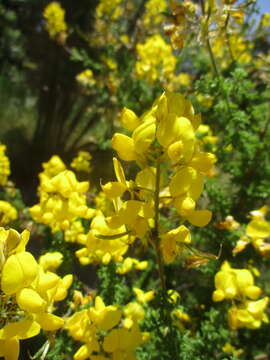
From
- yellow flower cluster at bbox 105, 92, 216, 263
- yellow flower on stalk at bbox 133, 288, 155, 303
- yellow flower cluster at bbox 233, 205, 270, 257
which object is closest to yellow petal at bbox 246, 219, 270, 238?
yellow flower cluster at bbox 233, 205, 270, 257

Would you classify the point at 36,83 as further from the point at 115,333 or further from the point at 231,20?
the point at 115,333

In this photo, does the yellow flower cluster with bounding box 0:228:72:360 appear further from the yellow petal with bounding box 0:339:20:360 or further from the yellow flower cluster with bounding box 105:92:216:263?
the yellow flower cluster with bounding box 105:92:216:263

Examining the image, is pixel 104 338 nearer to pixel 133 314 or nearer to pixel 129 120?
pixel 133 314

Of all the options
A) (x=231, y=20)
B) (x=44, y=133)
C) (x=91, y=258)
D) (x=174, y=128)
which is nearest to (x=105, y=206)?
(x=91, y=258)

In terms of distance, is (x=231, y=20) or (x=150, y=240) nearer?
(x=150, y=240)

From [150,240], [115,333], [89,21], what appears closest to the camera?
[150,240]
